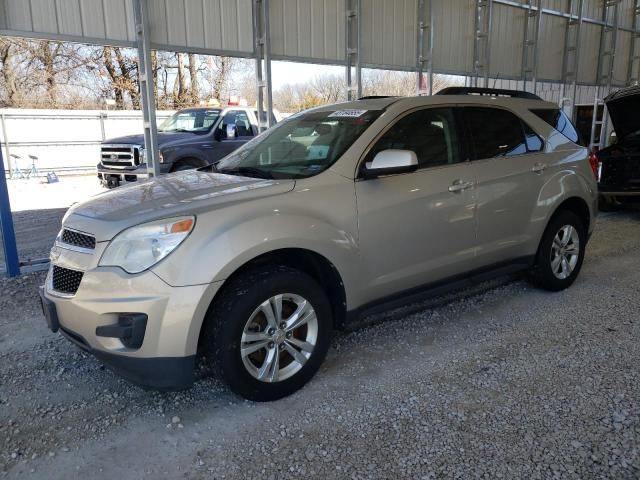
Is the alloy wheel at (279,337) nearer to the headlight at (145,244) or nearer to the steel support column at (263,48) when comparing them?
the headlight at (145,244)

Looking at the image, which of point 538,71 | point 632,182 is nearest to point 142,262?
point 632,182

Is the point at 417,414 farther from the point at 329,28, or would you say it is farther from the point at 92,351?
the point at 329,28

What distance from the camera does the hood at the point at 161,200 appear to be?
2.86 meters

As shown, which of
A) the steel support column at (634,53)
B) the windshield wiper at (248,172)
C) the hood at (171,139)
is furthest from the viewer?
the steel support column at (634,53)

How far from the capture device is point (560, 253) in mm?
4941

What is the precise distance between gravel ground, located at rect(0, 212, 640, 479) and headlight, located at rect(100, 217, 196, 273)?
92cm

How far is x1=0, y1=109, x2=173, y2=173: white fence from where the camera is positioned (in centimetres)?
1770

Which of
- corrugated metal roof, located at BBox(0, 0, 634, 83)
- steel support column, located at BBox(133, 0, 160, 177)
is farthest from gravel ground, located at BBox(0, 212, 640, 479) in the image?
corrugated metal roof, located at BBox(0, 0, 634, 83)

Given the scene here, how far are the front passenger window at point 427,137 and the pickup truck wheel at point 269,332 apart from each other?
1.13 m

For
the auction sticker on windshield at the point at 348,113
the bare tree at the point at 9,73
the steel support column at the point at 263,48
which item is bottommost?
the auction sticker on windshield at the point at 348,113

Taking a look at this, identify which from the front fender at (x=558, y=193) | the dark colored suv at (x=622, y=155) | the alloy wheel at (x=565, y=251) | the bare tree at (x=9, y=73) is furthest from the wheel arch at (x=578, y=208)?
the bare tree at (x=9, y=73)

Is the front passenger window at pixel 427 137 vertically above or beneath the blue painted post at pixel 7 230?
above

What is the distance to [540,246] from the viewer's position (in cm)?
473

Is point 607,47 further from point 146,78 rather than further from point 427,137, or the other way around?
point 427,137
